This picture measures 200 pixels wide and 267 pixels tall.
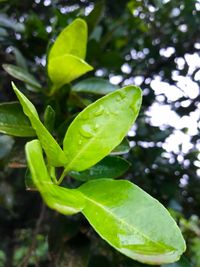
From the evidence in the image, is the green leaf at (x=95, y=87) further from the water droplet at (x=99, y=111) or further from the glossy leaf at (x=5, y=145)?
the water droplet at (x=99, y=111)

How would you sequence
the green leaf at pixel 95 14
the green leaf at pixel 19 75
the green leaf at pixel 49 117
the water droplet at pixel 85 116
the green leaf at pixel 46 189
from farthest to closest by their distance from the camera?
the green leaf at pixel 95 14
the green leaf at pixel 19 75
the green leaf at pixel 49 117
the water droplet at pixel 85 116
the green leaf at pixel 46 189

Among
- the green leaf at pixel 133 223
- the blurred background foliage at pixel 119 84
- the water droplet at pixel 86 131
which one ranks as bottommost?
the blurred background foliage at pixel 119 84

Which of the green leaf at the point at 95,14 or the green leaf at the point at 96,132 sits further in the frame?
the green leaf at the point at 95,14

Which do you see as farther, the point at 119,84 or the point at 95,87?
the point at 119,84

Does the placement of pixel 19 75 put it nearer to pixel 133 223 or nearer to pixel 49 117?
pixel 49 117

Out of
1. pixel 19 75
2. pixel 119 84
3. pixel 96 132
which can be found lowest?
pixel 119 84

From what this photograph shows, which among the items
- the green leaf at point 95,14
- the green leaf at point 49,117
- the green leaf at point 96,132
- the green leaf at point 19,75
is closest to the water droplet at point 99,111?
the green leaf at point 96,132

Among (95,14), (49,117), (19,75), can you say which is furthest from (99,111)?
(95,14)
